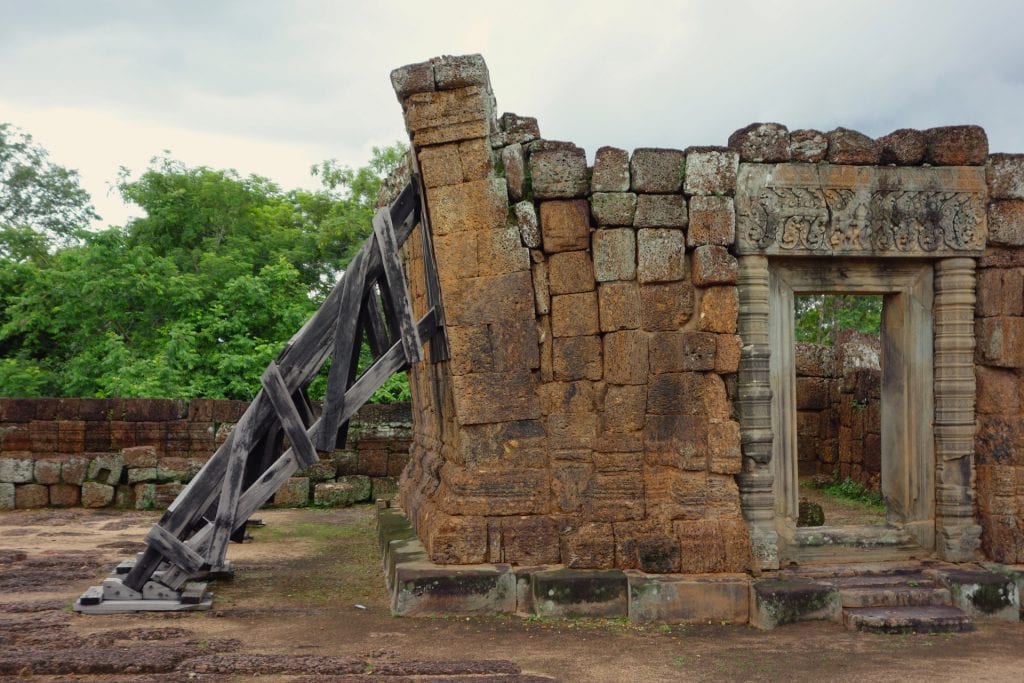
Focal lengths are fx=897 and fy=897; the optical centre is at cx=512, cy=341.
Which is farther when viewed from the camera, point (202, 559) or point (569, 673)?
point (202, 559)

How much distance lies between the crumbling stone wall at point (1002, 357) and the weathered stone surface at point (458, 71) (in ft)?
12.8

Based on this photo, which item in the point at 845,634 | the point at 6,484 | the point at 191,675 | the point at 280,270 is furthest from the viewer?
the point at 280,270

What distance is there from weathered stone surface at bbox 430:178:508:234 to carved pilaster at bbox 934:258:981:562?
3.38 m

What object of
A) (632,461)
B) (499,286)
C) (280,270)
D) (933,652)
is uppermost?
(280,270)

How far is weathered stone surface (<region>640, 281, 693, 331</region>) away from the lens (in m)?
6.48

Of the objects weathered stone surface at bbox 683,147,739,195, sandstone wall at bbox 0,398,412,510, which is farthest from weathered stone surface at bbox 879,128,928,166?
sandstone wall at bbox 0,398,412,510

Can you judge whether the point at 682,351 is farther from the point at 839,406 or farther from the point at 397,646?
the point at 839,406

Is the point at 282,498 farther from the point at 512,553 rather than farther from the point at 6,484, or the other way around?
the point at 512,553

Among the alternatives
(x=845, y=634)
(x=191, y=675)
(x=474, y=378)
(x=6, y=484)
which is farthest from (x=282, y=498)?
(x=845, y=634)

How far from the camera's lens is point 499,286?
6508 millimetres

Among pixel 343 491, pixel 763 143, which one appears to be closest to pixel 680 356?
Answer: pixel 763 143

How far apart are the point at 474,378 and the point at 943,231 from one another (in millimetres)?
3666

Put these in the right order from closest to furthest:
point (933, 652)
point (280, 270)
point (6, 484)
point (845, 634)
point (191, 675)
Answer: point (191, 675) < point (933, 652) < point (845, 634) < point (6, 484) < point (280, 270)

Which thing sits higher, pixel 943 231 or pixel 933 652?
pixel 943 231
